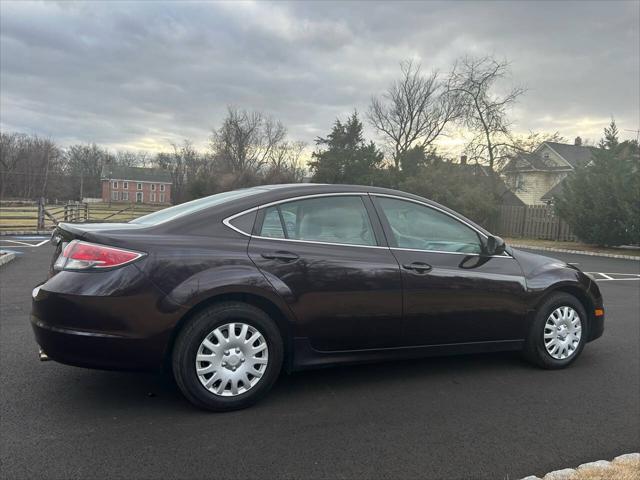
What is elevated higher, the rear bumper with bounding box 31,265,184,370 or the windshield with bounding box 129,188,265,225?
the windshield with bounding box 129,188,265,225

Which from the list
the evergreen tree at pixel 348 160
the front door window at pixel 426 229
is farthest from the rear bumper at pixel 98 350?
the evergreen tree at pixel 348 160

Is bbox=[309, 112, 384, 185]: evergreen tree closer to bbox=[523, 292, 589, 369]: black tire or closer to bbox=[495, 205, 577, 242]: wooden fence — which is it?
bbox=[495, 205, 577, 242]: wooden fence

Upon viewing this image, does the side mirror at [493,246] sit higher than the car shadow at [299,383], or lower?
higher

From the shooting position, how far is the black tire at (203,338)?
338 cm

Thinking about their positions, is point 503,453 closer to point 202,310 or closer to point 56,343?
point 202,310

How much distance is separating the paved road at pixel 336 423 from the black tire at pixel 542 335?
12 cm

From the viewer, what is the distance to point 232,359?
3.48 meters

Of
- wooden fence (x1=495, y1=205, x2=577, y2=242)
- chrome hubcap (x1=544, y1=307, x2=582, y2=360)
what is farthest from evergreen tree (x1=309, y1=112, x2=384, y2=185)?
chrome hubcap (x1=544, y1=307, x2=582, y2=360)

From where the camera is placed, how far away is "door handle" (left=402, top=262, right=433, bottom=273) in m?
4.02

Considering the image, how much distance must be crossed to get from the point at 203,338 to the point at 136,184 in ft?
313

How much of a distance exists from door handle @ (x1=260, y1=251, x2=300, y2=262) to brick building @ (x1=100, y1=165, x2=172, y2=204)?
91.7 meters

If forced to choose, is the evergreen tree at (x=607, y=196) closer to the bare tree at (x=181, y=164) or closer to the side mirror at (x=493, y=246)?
the side mirror at (x=493, y=246)

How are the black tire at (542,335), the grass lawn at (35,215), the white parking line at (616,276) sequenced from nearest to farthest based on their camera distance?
the black tire at (542,335)
the white parking line at (616,276)
the grass lawn at (35,215)

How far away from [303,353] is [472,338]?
1.53m
